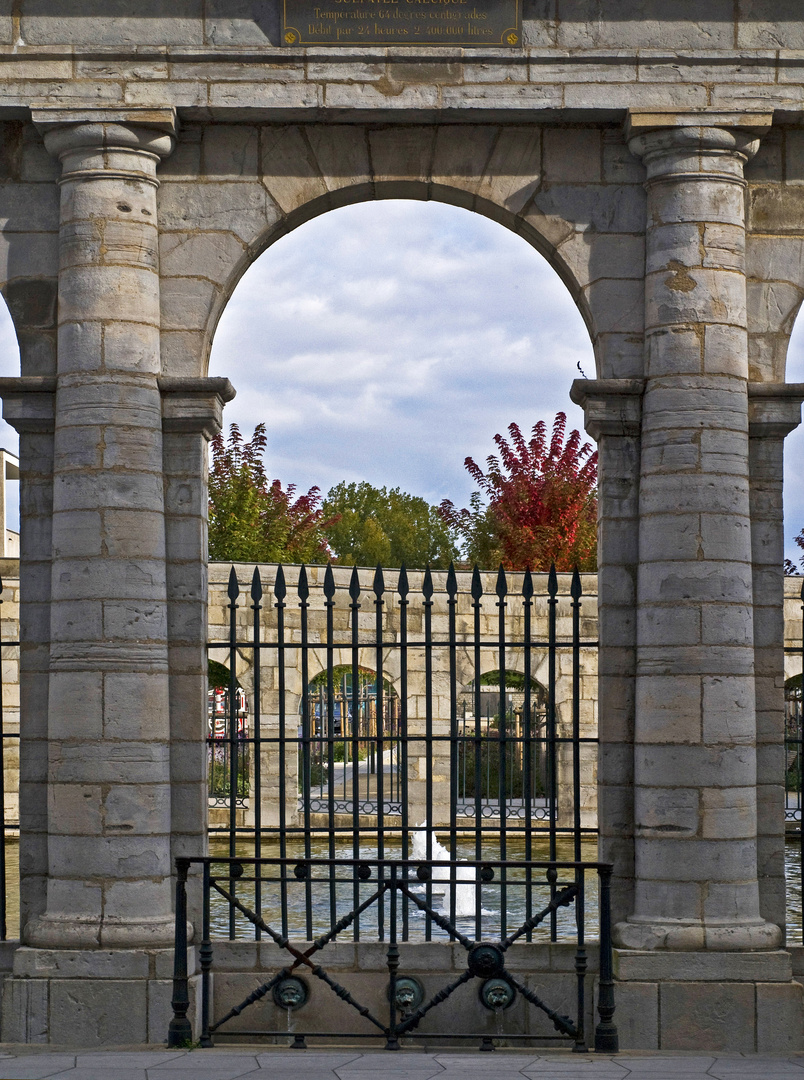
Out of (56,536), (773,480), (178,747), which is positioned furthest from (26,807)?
(773,480)

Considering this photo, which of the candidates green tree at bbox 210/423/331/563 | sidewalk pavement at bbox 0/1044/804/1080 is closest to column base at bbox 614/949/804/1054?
sidewalk pavement at bbox 0/1044/804/1080

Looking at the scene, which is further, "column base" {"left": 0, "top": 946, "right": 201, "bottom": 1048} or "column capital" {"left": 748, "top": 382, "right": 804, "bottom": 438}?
"column capital" {"left": 748, "top": 382, "right": 804, "bottom": 438}

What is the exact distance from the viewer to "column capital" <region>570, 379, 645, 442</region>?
22.7 ft

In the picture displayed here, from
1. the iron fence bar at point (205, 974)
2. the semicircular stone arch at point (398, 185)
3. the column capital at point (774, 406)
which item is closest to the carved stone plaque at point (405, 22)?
the semicircular stone arch at point (398, 185)

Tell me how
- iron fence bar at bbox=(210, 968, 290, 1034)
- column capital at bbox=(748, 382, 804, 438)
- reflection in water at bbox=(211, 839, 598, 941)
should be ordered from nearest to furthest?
iron fence bar at bbox=(210, 968, 290, 1034) < column capital at bbox=(748, 382, 804, 438) < reflection in water at bbox=(211, 839, 598, 941)

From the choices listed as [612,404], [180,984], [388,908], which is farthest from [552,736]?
[388,908]

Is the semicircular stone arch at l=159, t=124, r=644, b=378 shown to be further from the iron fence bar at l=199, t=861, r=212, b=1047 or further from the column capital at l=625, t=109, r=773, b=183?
the iron fence bar at l=199, t=861, r=212, b=1047

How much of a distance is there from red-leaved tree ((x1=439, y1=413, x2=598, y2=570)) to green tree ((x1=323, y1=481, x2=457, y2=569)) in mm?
18551

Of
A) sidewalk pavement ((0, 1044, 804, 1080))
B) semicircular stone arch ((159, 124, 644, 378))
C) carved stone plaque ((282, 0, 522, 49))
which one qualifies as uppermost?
carved stone plaque ((282, 0, 522, 49))

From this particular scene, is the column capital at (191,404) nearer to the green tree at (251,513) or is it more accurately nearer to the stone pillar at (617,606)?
the stone pillar at (617,606)

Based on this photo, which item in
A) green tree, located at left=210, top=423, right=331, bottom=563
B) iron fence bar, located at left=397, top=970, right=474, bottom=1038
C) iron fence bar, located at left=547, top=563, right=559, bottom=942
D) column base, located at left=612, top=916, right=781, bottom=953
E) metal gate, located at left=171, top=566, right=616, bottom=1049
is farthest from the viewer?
green tree, located at left=210, top=423, right=331, bottom=563

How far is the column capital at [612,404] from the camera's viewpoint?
6934mm

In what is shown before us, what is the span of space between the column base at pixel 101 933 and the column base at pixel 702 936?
95.0 inches

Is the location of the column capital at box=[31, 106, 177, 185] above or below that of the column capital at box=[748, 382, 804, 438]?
above
